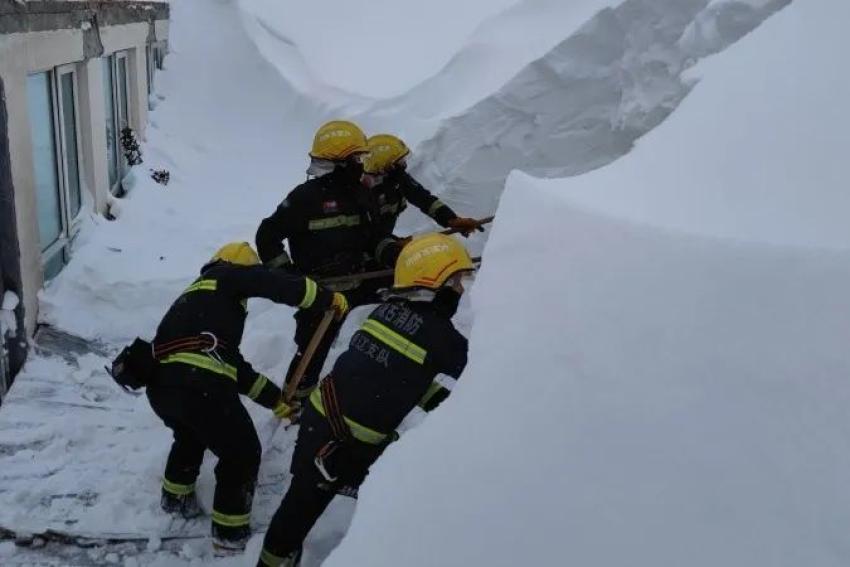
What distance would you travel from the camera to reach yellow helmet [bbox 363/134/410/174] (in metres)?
4.72

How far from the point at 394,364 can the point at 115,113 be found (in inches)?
292

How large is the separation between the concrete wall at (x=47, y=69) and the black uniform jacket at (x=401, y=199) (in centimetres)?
228

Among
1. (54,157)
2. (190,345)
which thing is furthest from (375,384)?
(54,157)

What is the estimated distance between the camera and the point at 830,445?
1606 mm

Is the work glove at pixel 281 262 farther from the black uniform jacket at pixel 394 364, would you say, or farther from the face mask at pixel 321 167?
the black uniform jacket at pixel 394 364

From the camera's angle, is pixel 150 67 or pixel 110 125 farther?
pixel 150 67

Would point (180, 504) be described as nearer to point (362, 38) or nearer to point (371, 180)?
point (371, 180)

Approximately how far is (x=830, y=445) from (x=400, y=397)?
5.63ft

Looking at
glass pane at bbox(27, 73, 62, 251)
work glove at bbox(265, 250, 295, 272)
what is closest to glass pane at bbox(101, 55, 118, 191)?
glass pane at bbox(27, 73, 62, 251)

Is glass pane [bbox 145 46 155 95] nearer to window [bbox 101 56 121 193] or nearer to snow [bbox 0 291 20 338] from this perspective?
window [bbox 101 56 121 193]

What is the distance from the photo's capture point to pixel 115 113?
912cm

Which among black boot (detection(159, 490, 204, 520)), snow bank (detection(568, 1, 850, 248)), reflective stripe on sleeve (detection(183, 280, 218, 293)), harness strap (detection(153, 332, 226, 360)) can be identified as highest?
snow bank (detection(568, 1, 850, 248))

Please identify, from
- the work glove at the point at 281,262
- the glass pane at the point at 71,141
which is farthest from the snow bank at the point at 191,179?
the work glove at the point at 281,262

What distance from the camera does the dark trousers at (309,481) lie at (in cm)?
313
